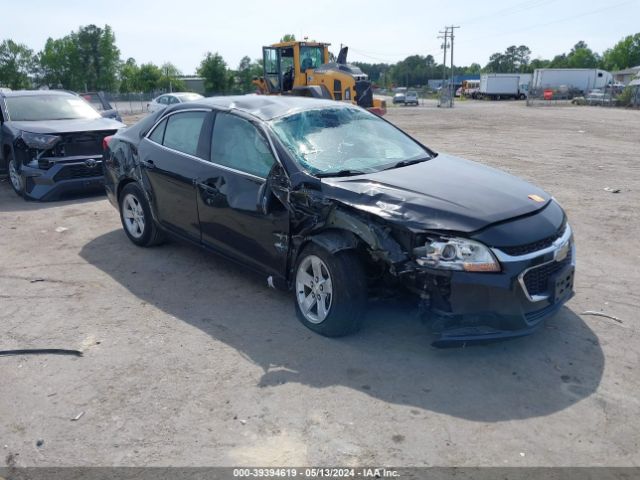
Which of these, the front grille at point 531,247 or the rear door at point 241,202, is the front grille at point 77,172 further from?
the front grille at point 531,247

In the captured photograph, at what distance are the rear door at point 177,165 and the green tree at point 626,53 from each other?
11173 centimetres

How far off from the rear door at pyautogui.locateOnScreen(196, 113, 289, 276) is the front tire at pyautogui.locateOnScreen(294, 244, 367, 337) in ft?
0.94

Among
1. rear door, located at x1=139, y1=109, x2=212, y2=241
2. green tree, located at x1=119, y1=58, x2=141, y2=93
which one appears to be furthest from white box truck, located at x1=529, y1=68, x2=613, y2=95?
rear door, located at x1=139, y1=109, x2=212, y2=241

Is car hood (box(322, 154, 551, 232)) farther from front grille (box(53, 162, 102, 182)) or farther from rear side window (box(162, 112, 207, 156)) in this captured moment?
front grille (box(53, 162, 102, 182))

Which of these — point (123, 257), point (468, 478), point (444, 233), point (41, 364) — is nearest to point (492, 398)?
point (468, 478)

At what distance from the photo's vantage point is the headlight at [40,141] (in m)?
8.73

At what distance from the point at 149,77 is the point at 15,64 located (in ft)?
59.6

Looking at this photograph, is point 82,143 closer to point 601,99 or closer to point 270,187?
point 270,187

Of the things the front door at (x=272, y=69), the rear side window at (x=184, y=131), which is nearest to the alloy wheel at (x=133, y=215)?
the rear side window at (x=184, y=131)

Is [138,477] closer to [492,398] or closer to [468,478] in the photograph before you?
[468,478]

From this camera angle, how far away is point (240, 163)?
488 cm

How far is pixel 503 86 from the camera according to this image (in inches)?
2665

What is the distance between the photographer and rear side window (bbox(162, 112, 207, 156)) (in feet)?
17.9

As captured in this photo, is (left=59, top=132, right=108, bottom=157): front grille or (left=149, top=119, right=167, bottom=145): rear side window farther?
(left=59, top=132, right=108, bottom=157): front grille
